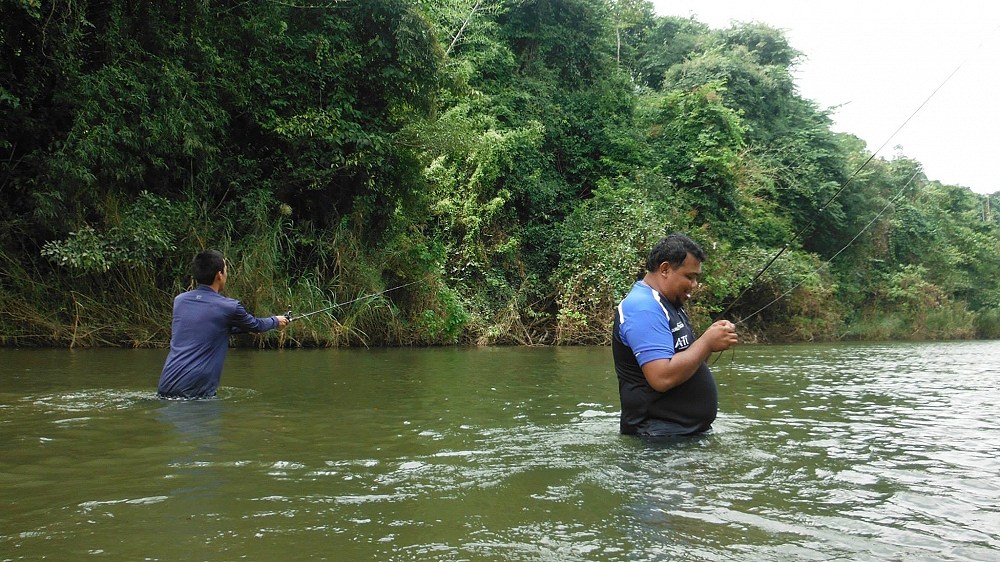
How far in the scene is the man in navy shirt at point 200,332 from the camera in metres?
7.71

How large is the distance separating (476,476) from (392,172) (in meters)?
14.0

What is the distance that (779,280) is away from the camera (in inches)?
1017

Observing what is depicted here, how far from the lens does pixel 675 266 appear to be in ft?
17.8

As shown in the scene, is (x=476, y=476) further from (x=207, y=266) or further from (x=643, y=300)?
(x=207, y=266)

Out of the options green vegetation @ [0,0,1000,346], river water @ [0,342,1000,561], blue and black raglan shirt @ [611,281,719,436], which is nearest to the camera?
river water @ [0,342,1000,561]

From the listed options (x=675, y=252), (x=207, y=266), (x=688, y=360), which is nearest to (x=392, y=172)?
(x=207, y=266)

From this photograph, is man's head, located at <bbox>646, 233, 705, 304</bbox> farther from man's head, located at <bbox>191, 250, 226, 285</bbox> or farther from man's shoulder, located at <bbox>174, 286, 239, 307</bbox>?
man's head, located at <bbox>191, 250, 226, 285</bbox>

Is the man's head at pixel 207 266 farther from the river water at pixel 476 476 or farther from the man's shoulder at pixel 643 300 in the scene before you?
the man's shoulder at pixel 643 300

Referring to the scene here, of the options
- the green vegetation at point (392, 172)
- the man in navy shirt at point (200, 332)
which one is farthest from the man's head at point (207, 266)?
the green vegetation at point (392, 172)

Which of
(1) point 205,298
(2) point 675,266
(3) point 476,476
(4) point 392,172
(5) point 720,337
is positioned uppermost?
(4) point 392,172

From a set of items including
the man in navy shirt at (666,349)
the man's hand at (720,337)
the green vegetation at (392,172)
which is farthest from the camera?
the green vegetation at (392,172)

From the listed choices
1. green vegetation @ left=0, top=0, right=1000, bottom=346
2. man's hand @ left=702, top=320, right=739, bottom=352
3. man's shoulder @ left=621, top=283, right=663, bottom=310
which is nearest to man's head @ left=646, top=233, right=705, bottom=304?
man's shoulder @ left=621, top=283, right=663, bottom=310

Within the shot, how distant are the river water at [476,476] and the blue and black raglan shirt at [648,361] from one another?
7.8 inches

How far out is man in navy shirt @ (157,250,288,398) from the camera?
771 centimetres
